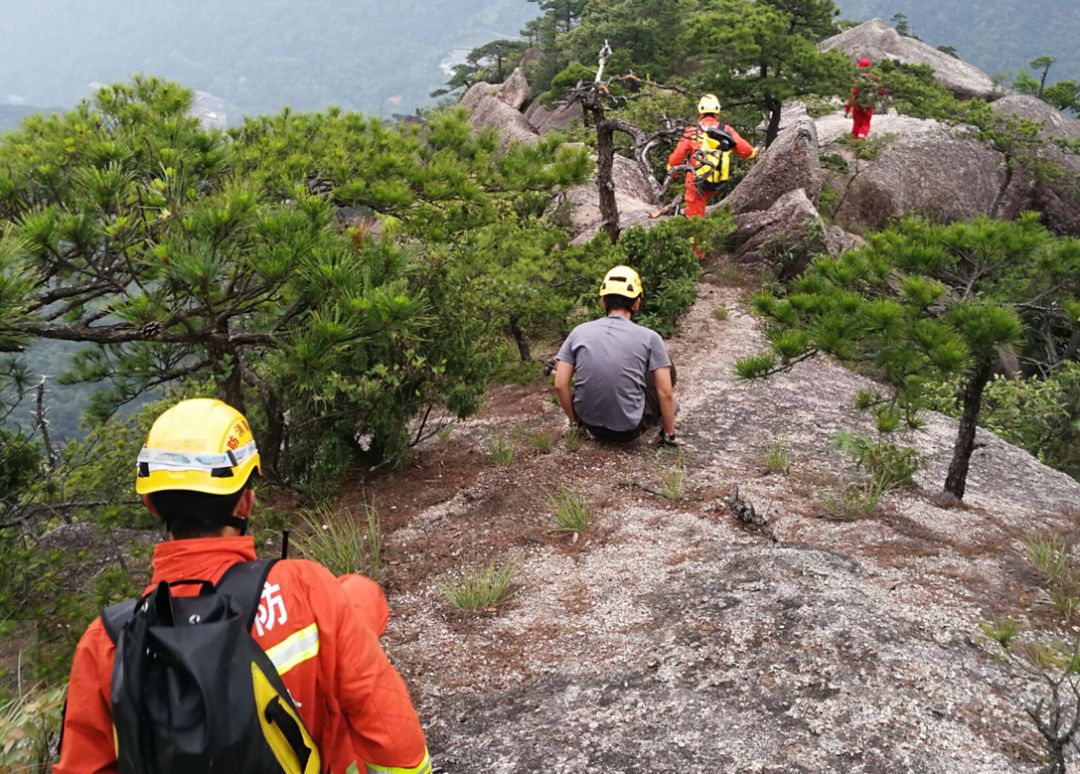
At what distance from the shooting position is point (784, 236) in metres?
11.5

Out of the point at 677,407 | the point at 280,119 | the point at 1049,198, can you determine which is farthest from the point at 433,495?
the point at 1049,198

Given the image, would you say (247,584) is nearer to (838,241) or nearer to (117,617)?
(117,617)

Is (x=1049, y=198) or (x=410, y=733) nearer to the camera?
(x=410, y=733)

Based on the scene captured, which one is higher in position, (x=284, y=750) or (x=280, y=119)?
(x=280, y=119)

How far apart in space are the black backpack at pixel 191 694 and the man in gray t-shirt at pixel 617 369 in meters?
4.72

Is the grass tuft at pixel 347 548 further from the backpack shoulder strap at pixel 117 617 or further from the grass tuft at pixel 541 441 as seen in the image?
the backpack shoulder strap at pixel 117 617

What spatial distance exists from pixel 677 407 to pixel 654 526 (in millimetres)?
2626

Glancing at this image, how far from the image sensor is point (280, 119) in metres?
6.32

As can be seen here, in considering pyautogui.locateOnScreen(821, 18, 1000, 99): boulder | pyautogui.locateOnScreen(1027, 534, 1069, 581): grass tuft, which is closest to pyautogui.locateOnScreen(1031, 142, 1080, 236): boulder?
pyautogui.locateOnScreen(821, 18, 1000, 99): boulder

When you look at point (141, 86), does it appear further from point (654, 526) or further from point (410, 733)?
point (410, 733)

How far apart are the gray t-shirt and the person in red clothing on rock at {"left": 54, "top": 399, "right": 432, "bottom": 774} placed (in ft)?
14.3

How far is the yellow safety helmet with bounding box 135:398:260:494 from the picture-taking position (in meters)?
1.88

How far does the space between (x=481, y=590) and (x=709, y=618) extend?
49.9 inches

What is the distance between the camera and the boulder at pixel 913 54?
2641cm
